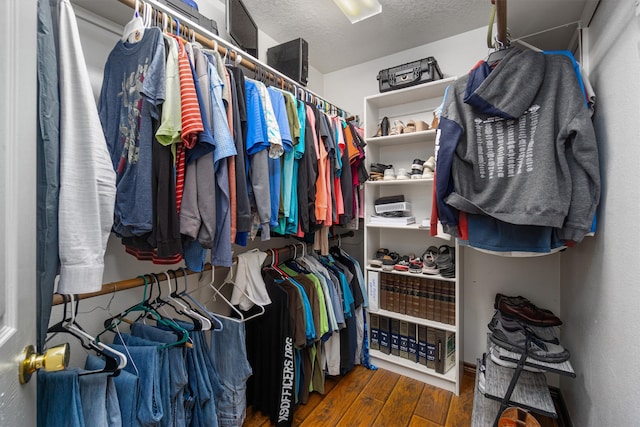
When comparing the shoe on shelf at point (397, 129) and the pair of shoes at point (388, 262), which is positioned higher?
the shoe on shelf at point (397, 129)

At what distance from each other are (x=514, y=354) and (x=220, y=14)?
2.64 m

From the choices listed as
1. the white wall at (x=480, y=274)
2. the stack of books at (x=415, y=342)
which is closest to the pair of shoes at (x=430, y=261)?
the white wall at (x=480, y=274)

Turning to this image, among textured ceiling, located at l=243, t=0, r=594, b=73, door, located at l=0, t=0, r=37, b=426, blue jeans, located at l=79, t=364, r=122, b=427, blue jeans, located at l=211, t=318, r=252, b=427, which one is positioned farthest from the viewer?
textured ceiling, located at l=243, t=0, r=594, b=73

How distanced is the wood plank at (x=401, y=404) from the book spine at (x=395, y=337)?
184 millimetres

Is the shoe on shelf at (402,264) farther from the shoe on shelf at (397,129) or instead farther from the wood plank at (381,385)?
the shoe on shelf at (397,129)

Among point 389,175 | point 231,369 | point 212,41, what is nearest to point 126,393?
point 231,369

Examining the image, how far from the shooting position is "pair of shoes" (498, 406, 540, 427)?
1.24 meters

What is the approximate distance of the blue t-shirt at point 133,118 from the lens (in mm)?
891

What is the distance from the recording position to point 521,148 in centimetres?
117

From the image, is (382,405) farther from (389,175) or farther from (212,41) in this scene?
(212,41)

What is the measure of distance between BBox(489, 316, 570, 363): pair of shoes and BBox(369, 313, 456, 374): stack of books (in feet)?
1.64

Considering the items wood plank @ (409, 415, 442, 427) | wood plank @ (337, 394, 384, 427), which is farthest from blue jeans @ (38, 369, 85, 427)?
wood plank @ (409, 415, 442, 427)

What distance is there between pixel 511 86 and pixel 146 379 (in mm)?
1804

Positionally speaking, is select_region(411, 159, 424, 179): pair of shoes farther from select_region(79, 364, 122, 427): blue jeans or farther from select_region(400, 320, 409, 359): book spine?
select_region(79, 364, 122, 427): blue jeans
